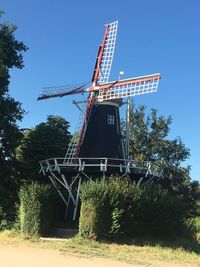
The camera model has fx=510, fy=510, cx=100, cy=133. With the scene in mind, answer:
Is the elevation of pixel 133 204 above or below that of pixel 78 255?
above

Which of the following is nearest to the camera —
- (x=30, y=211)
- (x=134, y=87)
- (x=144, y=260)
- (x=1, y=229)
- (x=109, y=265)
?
(x=109, y=265)

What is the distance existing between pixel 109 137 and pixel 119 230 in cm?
844

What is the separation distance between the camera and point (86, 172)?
29219mm

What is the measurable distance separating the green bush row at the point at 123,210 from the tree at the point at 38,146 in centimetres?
1102

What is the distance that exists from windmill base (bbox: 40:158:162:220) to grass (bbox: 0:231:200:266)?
4.94 meters

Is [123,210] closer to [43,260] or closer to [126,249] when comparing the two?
[126,249]

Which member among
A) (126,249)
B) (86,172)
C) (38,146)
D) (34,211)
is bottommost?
(126,249)

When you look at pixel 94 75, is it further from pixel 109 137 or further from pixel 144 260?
pixel 144 260

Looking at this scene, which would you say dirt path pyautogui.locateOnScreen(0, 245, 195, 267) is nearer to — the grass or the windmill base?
the grass

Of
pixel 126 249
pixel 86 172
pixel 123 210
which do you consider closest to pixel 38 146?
pixel 86 172

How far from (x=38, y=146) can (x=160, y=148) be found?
39.2 ft

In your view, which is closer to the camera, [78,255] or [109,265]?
[109,265]

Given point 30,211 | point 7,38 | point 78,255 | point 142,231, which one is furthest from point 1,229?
point 7,38

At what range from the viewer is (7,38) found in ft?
111
